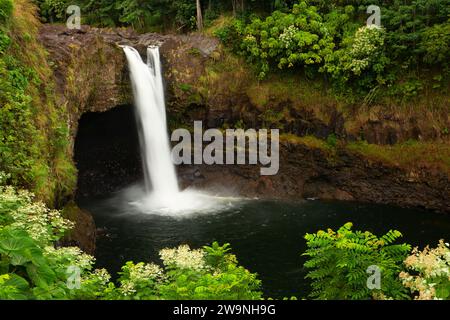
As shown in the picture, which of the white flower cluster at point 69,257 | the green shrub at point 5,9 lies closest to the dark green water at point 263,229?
the white flower cluster at point 69,257

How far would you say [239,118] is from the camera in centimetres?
2628

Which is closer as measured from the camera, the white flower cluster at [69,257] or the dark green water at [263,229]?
the white flower cluster at [69,257]

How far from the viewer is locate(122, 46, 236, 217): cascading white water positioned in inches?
964

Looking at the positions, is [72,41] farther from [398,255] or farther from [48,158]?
[398,255]

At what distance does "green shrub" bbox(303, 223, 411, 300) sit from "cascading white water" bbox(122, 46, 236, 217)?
15023mm

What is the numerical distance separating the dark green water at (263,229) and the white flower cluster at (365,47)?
656 cm

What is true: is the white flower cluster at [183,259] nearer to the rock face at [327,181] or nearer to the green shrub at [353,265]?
the green shrub at [353,265]

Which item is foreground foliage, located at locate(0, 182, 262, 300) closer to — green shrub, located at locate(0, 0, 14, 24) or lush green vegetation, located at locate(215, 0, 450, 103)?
green shrub, located at locate(0, 0, 14, 24)

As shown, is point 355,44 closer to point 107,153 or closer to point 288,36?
point 288,36

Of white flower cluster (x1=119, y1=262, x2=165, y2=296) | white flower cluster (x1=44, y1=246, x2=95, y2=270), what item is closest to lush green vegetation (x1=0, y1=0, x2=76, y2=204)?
white flower cluster (x1=44, y1=246, x2=95, y2=270)

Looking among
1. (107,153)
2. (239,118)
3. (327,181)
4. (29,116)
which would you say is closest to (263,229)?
(327,181)

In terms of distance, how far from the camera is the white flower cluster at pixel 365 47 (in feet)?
76.6

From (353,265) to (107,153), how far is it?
63.5 feet
